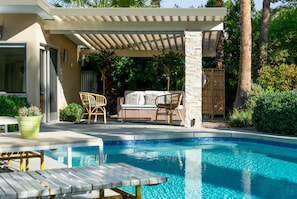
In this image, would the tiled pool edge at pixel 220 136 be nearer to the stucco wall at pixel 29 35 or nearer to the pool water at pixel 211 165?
the pool water at pixel 211 165

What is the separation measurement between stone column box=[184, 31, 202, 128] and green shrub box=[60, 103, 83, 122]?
3.83 meters

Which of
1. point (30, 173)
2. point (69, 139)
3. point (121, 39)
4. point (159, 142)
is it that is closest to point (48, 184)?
point (30, 173)

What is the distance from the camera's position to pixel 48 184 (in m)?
3.25

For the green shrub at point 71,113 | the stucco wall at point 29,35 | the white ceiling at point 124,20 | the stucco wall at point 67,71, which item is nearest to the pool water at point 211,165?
the stucco wall at point 29,35

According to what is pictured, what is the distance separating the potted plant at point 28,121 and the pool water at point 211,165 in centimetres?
175

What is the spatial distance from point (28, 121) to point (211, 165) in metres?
4.35

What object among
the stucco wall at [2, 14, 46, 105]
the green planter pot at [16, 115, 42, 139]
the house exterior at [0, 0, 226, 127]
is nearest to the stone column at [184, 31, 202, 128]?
the house exterior at [0, 0, 226, 127]

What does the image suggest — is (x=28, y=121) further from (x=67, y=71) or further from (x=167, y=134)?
(x=67, y=71)

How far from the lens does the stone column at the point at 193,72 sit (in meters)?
12.4

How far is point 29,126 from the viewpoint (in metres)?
4.77

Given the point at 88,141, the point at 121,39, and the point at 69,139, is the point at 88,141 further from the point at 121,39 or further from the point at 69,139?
the point at 121,39

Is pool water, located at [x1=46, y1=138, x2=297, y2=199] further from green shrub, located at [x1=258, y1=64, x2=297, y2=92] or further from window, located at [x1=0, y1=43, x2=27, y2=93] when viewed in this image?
green shrub, located at [x1=258, y1=64, x2=297, y2=92]

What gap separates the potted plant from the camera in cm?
471

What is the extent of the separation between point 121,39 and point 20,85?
491cm
